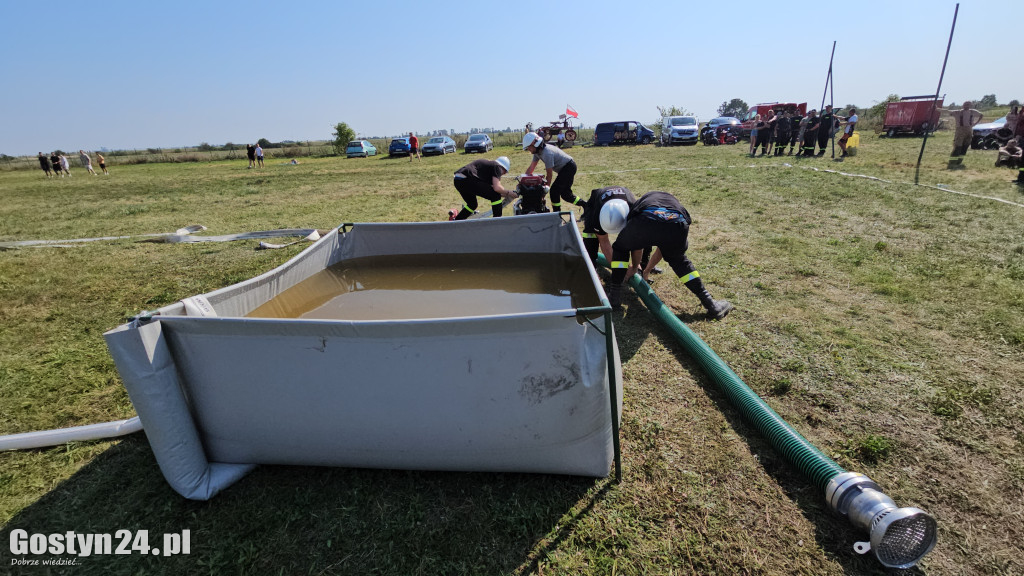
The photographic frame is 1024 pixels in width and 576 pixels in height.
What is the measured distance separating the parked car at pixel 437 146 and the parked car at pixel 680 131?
1350 cm

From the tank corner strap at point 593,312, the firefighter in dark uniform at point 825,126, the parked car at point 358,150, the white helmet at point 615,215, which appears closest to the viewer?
the tank corner strap at point 593,312

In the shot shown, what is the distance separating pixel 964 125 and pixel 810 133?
3.83m

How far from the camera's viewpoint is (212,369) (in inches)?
75.7

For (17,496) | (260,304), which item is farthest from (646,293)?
(17,496)

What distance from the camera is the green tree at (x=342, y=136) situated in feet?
116

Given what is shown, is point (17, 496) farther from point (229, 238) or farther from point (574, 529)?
point (229, 238)

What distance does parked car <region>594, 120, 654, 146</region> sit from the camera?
24.9 metres

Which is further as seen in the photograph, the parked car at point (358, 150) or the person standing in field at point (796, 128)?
the parked car at point (358, 150)

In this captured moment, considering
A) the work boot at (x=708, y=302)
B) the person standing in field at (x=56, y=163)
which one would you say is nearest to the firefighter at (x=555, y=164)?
the work boot at (x=708, y=302)

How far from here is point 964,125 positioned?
1068 centimetres

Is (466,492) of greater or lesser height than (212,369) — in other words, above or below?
below

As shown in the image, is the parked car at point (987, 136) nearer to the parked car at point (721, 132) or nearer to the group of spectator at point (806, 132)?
the group of spectator at point (806, 132)

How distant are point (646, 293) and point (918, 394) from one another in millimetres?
1780

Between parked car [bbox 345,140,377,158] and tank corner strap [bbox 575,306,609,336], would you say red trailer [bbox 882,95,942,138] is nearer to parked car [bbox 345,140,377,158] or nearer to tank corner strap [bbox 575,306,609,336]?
tank corner strap [bbox 575,306,609,336]
